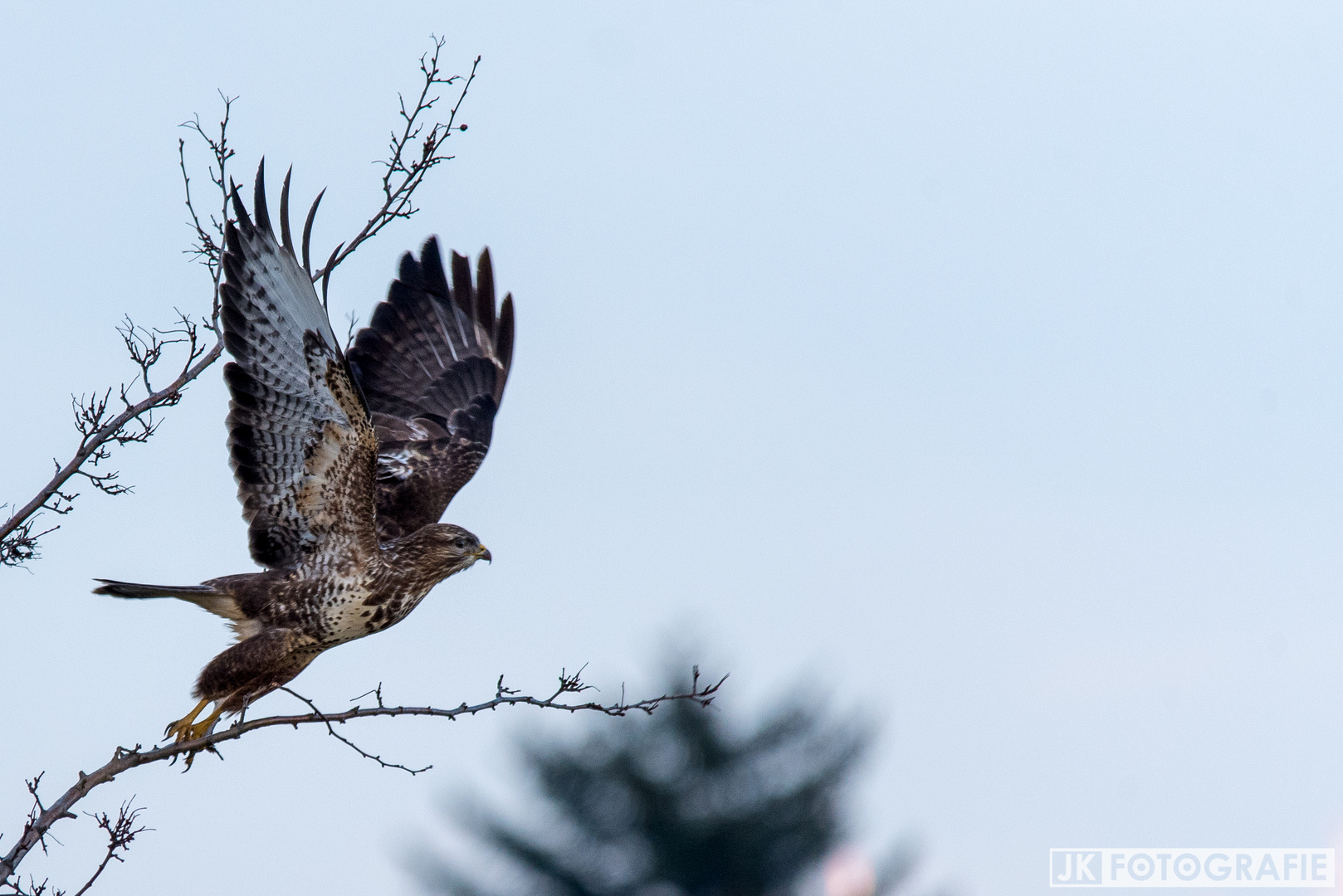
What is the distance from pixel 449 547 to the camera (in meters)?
8.22

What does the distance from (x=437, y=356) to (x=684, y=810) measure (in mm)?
19592

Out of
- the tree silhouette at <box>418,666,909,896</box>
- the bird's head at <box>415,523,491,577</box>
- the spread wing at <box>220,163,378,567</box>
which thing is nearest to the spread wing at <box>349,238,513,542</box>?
the bird's head at <box>415,523,491,577</box>

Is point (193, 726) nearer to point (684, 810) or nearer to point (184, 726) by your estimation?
point (184, 726)

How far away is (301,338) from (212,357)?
1.02 meters

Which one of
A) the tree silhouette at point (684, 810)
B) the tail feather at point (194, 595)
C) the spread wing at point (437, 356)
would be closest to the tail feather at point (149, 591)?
the tail feather at point (194, 595)

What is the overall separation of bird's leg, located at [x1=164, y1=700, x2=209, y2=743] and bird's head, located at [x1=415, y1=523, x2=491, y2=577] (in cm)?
133

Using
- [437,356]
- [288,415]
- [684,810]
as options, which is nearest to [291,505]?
[288,415]

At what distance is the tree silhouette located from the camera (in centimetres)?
2955

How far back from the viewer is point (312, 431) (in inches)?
301

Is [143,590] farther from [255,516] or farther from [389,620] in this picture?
[389,620]

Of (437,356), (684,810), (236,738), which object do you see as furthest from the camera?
(684,810)

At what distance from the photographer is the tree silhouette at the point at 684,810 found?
29547mm

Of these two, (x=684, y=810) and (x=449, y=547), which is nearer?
(x=449, y=547)

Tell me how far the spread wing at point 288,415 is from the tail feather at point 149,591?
0.34m
